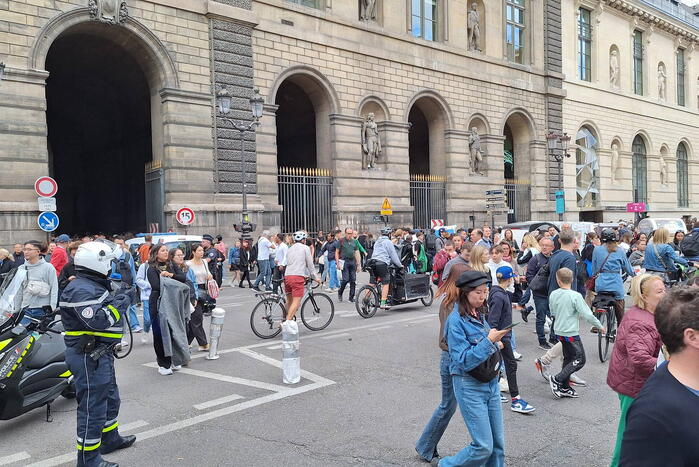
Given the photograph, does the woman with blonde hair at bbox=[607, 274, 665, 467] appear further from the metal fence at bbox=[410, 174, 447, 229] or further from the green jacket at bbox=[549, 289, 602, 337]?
the metal fence at bbox=[410, 174, 447, 229]

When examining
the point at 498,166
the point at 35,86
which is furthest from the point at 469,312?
the point at 498,166

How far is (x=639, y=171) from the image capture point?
3947 cm

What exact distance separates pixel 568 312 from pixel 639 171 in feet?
125

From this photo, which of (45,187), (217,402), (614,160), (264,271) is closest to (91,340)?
(217,402)

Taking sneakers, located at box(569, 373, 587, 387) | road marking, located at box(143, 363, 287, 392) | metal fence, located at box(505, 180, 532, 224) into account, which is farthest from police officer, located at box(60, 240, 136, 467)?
metal fence, located at box(505, 180, 532, 224)

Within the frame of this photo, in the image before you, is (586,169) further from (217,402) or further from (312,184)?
(217,402)

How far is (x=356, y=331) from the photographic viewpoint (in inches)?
398

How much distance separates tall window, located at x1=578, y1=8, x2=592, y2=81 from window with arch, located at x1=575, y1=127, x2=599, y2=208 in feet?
11.3

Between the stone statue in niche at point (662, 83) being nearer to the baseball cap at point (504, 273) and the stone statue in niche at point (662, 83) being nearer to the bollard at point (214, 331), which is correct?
the baseball cap at point (504, 273)

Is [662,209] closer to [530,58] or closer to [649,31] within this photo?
[649,31]

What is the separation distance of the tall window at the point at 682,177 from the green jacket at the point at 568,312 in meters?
44.1

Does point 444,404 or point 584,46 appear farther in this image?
point 584,46

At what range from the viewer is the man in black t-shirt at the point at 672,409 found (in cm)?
176

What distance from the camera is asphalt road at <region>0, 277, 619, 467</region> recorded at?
4.73m
